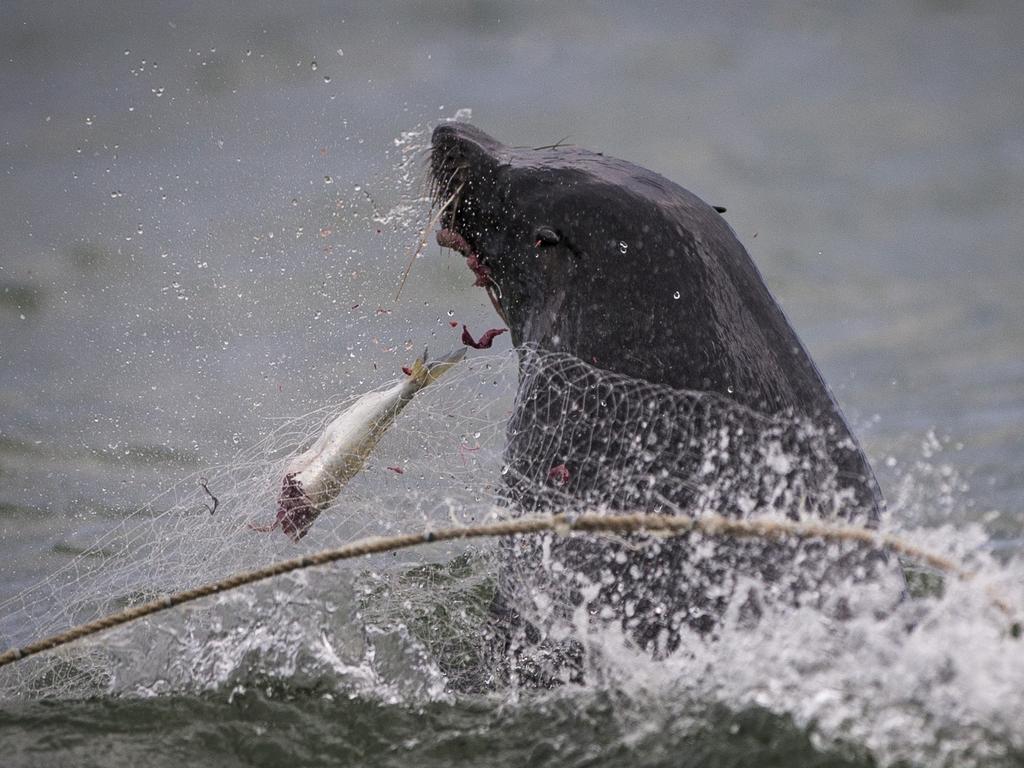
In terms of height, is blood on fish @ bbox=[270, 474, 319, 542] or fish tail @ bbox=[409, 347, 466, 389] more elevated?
fish tail @ bbox=[409, 347, 466, 389]

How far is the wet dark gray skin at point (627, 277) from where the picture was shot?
2.75 meters

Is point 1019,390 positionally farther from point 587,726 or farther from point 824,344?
point 587,726

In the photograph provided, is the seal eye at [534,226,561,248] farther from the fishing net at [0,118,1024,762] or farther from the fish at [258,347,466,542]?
the fish at [258,347,466,542]

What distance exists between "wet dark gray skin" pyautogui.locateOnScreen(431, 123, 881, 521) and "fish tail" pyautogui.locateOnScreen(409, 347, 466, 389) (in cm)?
18

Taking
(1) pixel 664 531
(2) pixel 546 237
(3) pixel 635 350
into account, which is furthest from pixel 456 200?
(1) pixel 664 531

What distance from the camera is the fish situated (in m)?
3.10

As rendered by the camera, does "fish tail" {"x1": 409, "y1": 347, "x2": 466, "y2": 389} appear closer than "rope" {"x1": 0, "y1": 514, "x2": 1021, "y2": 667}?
No

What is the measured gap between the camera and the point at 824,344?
6809 mm

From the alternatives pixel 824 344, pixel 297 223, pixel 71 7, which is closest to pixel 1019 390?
pixel 824 344

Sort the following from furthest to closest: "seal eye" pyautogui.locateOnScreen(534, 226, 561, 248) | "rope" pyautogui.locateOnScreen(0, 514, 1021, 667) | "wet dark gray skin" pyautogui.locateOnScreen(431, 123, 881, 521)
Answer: "seal eye" pyautogui.locateOnScreen(534, 226, 561, 248)
"wet dark gray skin" pyautogui.locateOnScreen(431, 123, 881, 521)
"rope" pyautogui.locateOnScreen(0, 514, 1021, 667)

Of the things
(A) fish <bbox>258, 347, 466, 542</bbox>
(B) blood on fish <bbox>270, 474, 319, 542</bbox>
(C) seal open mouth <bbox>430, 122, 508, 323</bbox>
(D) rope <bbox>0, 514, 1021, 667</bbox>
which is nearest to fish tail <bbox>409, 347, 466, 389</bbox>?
(A) fish <bbox>258, 347, 466, 542</bbox>

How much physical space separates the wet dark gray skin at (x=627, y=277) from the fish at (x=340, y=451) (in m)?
0.28

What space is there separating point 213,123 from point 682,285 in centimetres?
509

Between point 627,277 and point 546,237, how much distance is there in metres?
0.21
